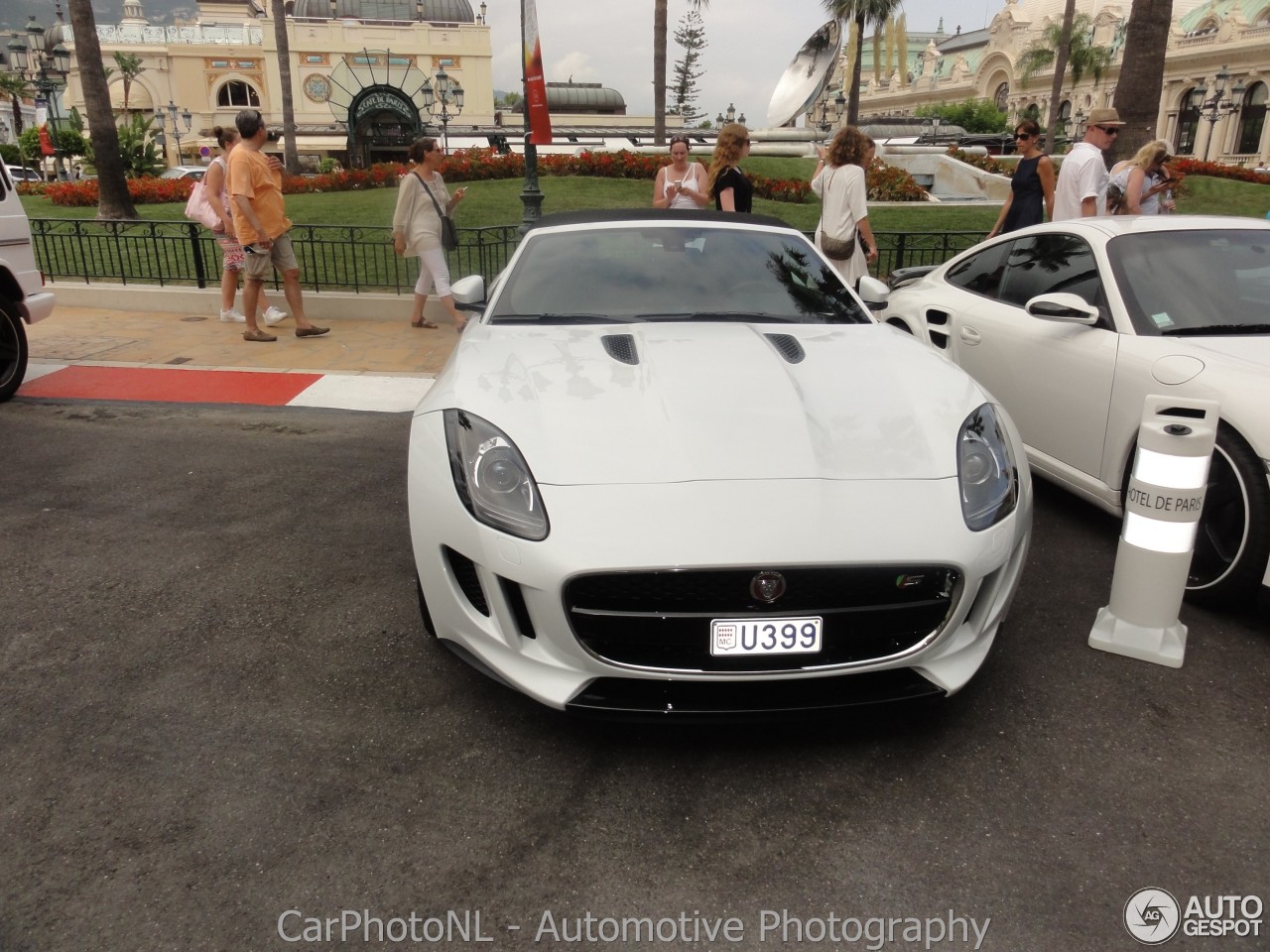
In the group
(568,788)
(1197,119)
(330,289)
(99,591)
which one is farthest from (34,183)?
(1197,119)

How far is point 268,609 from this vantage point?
11.8 ft

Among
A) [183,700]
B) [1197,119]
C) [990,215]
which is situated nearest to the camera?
[183,700]

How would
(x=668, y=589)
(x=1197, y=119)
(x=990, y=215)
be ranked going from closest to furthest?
(x=668, y=589), (x=990, y=215), (x=1197, y=119)

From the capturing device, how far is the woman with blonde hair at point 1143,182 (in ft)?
22.8

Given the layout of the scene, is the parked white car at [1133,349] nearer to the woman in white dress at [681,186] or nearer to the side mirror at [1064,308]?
the side mirror at [1064,308]

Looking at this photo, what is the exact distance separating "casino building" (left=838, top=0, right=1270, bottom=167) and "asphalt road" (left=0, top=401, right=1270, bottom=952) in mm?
38989

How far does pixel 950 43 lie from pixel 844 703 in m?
130

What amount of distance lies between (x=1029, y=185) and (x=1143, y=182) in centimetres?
80

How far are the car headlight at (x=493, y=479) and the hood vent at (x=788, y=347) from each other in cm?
112

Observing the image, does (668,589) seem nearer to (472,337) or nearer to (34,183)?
(472,337)

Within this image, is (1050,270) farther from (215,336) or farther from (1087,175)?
(215,336)

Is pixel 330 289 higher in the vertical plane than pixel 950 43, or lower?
lower

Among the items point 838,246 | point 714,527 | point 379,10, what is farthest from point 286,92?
point 379,10

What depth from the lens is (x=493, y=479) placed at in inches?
106
